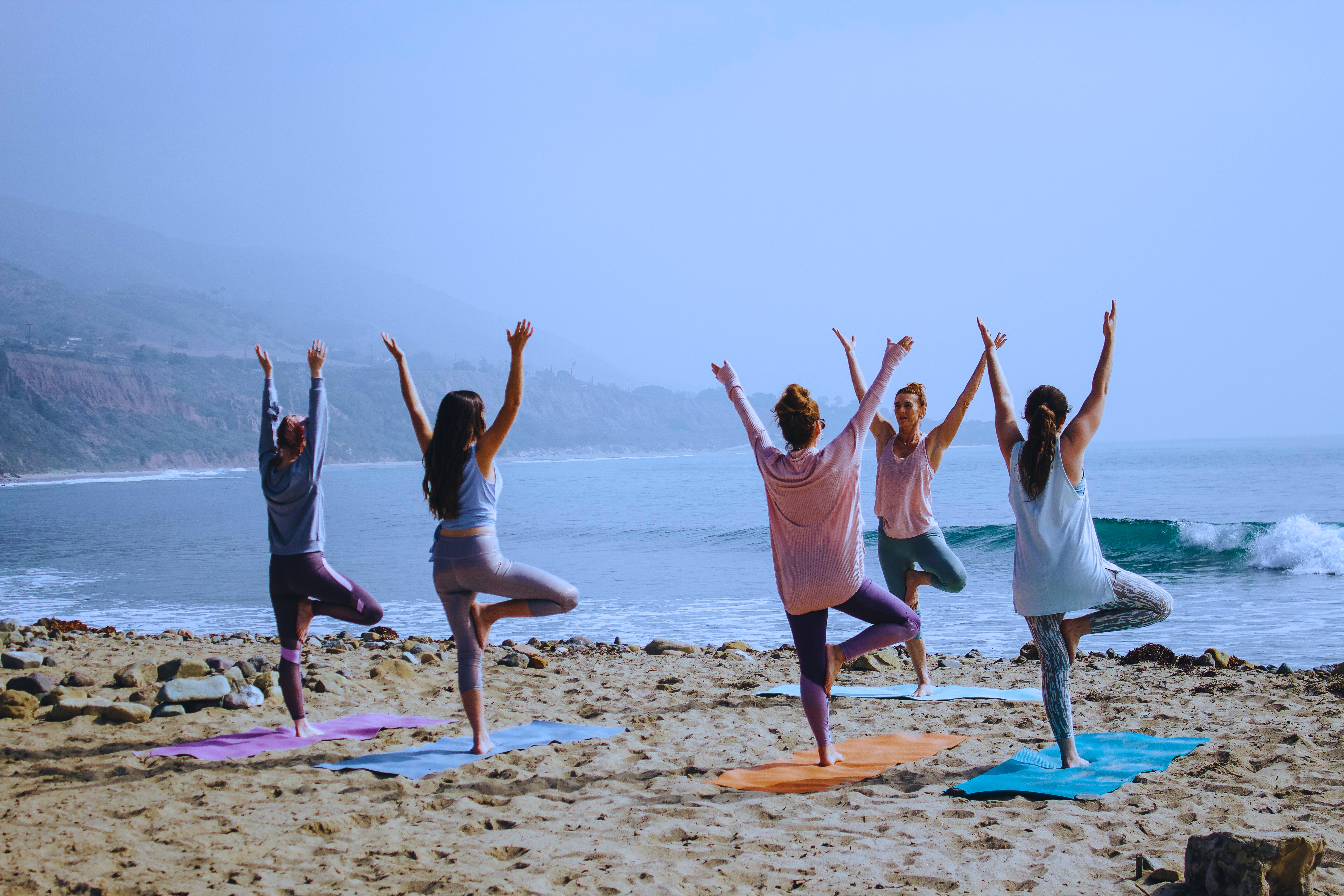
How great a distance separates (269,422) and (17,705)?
2.65 metres

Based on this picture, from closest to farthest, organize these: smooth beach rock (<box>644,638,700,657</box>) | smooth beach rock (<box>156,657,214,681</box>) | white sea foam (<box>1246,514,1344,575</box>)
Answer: smooth beach rock (<box>156,657,214,681</box>) < smooth beach rock (<box>644,638,700,657</box>) < white sea foam (<box>1246,514,1344,575</box>)

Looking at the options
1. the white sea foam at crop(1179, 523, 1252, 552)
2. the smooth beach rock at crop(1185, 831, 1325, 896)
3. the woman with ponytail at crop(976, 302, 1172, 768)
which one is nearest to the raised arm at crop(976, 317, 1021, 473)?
the woman with ponytail at crop(976, 302, 1172, 768)

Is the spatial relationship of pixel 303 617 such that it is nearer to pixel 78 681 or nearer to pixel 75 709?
pixel 75 709

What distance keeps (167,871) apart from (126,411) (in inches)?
5430

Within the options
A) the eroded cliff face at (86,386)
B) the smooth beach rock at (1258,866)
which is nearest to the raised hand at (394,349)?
the smooth beach rock at (1258,866)

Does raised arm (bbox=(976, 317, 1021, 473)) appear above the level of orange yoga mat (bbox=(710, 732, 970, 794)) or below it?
above

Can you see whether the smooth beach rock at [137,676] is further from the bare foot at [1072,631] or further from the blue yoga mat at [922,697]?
the bare foot at [1072,631]

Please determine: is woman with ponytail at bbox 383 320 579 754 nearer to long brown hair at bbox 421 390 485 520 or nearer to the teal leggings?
long brown hair at bbox 421 390 485 520

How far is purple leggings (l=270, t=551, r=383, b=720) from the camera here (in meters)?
5.23

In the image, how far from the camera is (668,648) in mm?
9352

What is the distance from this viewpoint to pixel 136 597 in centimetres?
1542

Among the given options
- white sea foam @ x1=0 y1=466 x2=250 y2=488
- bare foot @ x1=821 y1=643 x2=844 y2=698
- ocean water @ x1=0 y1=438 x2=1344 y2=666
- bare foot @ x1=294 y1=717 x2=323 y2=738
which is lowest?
white sea foam @ x1=0 y1=466 x2=250 y2=488

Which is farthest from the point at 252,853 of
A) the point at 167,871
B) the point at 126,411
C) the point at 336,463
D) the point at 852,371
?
the point at 336,463

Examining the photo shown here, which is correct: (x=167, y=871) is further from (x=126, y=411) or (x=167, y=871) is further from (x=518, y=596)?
(x=126, y=411)
